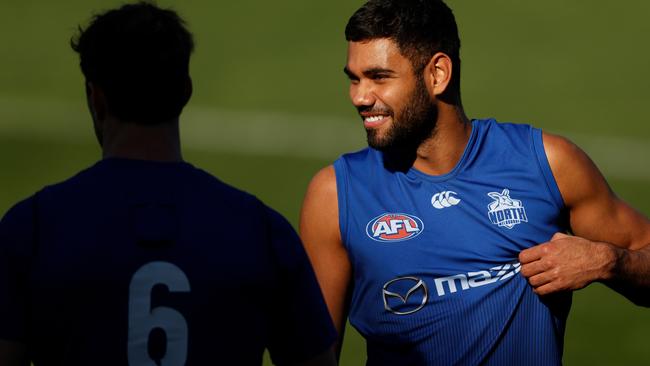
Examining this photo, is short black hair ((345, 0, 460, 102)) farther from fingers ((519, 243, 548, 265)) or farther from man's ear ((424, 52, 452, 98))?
fingers ((519, 243, 548, 265))

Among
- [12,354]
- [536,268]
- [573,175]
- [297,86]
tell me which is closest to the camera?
[12,354]

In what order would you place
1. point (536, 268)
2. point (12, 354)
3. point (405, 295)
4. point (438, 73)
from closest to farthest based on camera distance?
point (12, 354) < point (536, 268) < point (405, 295) < point (438, 73)

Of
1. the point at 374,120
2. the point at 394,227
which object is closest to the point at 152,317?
the point at 394,227

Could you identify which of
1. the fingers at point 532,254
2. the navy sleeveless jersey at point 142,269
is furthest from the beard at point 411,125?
the navy sleeveless jersey at point 142,269

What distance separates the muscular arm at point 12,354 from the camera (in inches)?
138

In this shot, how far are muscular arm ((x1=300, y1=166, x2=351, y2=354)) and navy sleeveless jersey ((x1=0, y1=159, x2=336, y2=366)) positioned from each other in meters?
1.69

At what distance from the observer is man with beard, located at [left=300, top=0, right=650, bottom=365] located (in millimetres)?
5238

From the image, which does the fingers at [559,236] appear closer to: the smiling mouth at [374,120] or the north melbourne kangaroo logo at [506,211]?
the north melbourne kangaroo logo at [506,211]

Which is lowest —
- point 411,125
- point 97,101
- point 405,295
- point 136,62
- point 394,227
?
point 405,295

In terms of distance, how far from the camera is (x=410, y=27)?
562 centimetres

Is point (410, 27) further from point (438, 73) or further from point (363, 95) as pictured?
point (363, 95)

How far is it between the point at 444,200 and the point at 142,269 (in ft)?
7.15

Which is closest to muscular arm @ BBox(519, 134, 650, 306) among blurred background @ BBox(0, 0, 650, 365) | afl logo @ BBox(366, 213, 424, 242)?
afl logo @ BBox(366, 213, 424, 242)

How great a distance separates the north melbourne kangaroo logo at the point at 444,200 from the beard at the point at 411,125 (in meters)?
0.26
